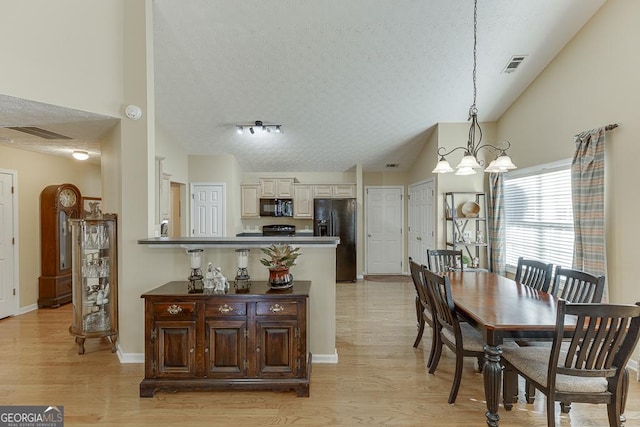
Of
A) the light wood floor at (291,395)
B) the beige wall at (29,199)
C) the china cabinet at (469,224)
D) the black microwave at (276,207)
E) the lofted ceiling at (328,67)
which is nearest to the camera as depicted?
the light wood floor at (291,395)

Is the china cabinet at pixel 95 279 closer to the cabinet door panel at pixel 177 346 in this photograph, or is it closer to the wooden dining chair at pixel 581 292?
the cabinet door panel at pixel 177 346

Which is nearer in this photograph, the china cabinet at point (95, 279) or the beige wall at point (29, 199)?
the china cabinet at point (95, 279)

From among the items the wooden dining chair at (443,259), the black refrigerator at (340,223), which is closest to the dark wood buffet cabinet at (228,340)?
the wooden dining chair at (443,259)

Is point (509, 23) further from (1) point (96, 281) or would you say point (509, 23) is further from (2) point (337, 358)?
(1) point (96, 281)

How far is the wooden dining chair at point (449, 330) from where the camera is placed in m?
2.33

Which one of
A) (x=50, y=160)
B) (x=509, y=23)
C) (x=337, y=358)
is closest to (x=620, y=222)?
(x=509, y=23)

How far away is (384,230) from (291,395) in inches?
193

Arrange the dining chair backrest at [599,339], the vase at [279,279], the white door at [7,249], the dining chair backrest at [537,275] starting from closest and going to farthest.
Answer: the dining chair backrest at [599,339] → the vase at [279,279] → the dining chair backrest at [537,275] → the white door at [7,249]

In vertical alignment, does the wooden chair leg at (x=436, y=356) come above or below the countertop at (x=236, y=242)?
below

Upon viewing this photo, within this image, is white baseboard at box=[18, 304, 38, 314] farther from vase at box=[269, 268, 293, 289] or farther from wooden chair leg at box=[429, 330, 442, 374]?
wooden chair leg at box=[429, 330, 442, 374]

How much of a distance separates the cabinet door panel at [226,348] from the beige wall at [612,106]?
3.44 metres

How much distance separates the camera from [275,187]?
6.48m

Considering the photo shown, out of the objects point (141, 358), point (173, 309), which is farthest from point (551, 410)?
point (141, 358)

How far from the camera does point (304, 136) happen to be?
5281mm
